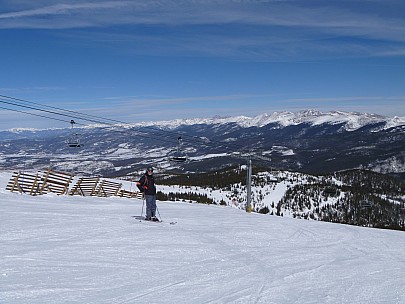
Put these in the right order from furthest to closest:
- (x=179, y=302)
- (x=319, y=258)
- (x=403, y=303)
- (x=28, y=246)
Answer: (x=319, y=258)
(x=28, y=246)
(x=403, y=303)
(x=179, y=302)

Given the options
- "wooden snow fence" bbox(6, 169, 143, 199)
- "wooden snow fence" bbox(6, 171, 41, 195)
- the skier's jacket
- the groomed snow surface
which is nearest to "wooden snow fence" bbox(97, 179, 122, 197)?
"wooden snow fence" bbox(6, 169, 143, 199)

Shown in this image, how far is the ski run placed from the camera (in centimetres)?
718

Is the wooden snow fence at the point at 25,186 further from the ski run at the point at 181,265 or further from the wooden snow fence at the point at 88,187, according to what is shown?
the ski run at the point at 181,265

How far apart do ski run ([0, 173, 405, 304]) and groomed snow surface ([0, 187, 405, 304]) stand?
0.8 inches

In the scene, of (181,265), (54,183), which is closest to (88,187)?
(54,183)

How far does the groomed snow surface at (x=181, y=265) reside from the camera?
719 centimetres

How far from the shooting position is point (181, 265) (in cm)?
933

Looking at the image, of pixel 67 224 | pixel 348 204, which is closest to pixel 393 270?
pixel 67 224

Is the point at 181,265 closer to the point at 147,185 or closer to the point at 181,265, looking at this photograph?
the point at 181,265

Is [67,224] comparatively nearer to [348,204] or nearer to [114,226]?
[114,226]

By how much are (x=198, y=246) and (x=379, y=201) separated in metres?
116

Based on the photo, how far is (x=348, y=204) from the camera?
105188mm

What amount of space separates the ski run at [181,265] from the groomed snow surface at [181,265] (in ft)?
0.06

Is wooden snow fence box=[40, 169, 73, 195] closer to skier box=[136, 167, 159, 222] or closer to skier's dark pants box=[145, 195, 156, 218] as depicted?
skier box=[136, 167, 159, 222]
